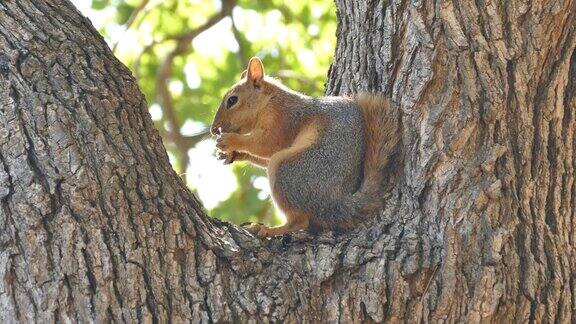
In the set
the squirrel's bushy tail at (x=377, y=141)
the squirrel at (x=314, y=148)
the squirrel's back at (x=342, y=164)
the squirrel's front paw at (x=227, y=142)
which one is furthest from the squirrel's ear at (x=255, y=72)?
the squirrel's bushy tail at (x=377, y=141)

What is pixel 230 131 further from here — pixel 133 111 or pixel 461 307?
pixel 461 307

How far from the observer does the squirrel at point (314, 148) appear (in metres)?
2.86

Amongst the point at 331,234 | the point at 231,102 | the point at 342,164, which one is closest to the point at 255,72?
the point at 231,102

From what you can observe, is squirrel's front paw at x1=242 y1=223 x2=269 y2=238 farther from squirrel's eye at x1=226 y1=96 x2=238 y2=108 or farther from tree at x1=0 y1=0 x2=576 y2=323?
squirrel's eye at x1=226 y1=96 x2=238 y2=108

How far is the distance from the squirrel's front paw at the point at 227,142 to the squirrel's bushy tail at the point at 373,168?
62cm

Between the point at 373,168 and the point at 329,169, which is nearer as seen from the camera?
the point at 373,168

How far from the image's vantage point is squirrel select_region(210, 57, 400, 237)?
2.86 meters

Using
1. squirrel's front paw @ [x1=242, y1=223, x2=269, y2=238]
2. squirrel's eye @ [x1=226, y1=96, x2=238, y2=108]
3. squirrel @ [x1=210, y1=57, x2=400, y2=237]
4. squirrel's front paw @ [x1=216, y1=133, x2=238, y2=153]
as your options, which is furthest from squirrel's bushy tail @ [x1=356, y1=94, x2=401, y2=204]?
squirrel's eye @ [x1=226, y1=96, x2=238, y2=108]

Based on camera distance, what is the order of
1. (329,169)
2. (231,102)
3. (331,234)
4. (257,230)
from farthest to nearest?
1. (231,102)
2. (329,169)
3. (257,230)
4. (331,234)

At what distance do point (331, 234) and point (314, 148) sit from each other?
0.49m

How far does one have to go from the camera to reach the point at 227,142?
3.44 m

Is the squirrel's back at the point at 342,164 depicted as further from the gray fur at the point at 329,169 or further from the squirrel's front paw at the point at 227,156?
the squirrel's front paw at the point at 227,156

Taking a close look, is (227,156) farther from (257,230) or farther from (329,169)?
(257,230)

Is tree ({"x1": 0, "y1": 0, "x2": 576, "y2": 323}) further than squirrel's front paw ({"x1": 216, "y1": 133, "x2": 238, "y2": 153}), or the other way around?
squirrel's front paw ({"x1": 216, "y1": 133, "x2": 238, "y2": 153})
